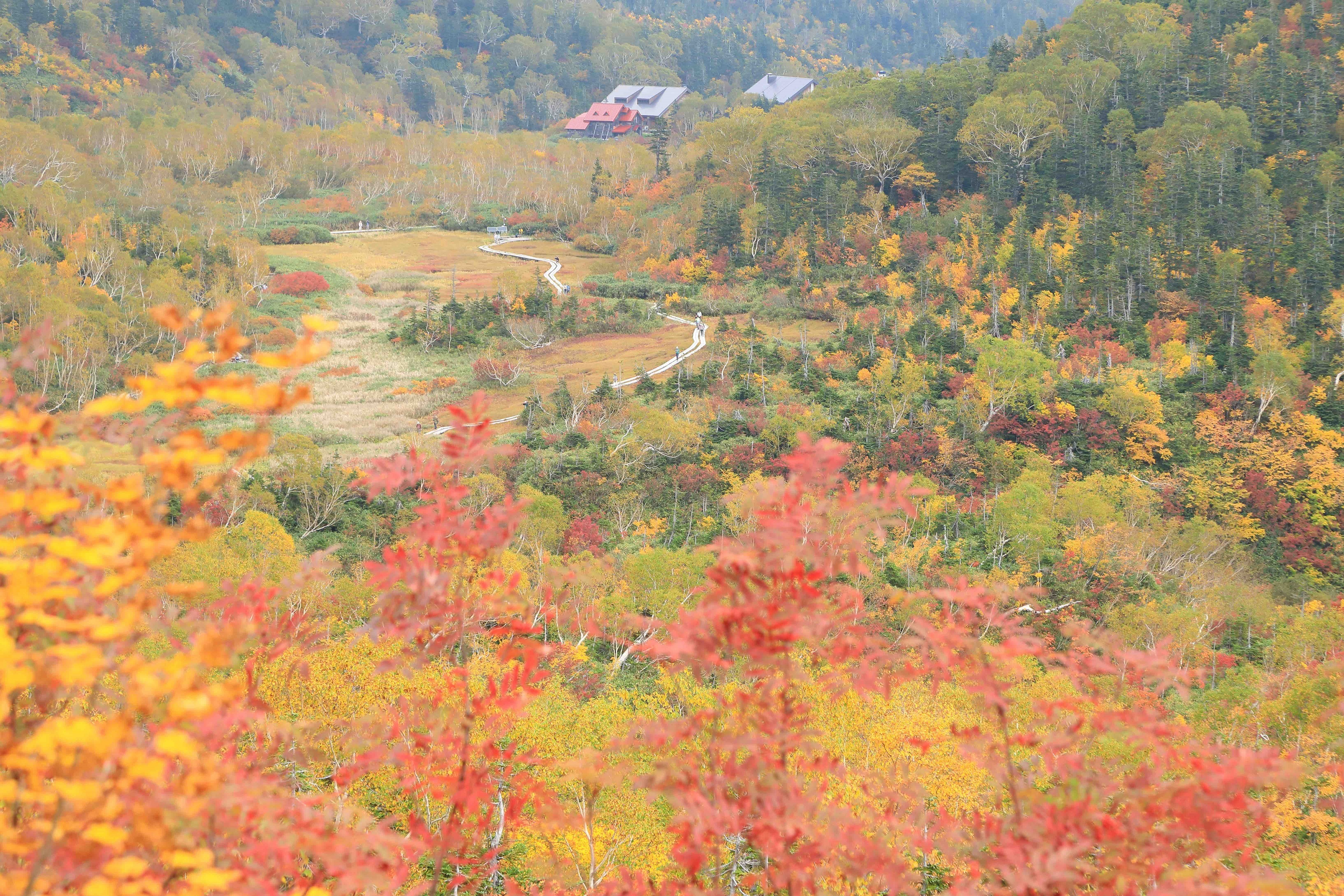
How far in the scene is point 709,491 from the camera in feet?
105

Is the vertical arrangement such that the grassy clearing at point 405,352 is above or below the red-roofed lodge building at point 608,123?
below

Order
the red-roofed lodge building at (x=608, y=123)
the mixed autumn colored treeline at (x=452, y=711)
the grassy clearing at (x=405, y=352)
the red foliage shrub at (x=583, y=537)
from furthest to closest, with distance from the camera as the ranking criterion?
the red-roofed lodge building at (x=608, y=123)
the grassy clearing at (x=405, y=352)
the red foliage shrub at (x=583, y=537)
the mixed autumn colored treeline at (x=452, y=711)

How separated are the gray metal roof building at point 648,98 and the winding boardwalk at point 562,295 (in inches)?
1995

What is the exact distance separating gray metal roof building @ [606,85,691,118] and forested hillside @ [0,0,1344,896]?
24074 millimetres

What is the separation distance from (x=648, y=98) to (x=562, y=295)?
242 ft

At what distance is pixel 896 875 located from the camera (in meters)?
4.19

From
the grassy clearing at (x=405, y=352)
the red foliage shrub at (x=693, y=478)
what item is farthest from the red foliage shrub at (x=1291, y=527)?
the grassy clearing at (x=405, y=352)

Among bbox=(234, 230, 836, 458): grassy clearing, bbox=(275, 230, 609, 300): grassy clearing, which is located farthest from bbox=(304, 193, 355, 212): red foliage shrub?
bbox=(234, 230, 836, 458): grassy clearing

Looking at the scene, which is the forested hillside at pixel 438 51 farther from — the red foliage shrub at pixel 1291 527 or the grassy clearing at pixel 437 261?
the red foliage shrub at pixel 1291 527

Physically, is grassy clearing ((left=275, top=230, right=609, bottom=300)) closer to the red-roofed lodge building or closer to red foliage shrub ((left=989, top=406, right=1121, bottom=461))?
red foliage shrub ((left=989, top=406, right=1121, bottom=461))

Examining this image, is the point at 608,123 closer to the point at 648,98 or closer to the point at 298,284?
the point at 648,98

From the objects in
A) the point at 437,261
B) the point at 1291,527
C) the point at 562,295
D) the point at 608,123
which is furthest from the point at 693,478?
the point at 608,123

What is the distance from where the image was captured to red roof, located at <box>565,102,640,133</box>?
117750 mm

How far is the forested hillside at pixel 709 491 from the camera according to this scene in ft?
10.9
